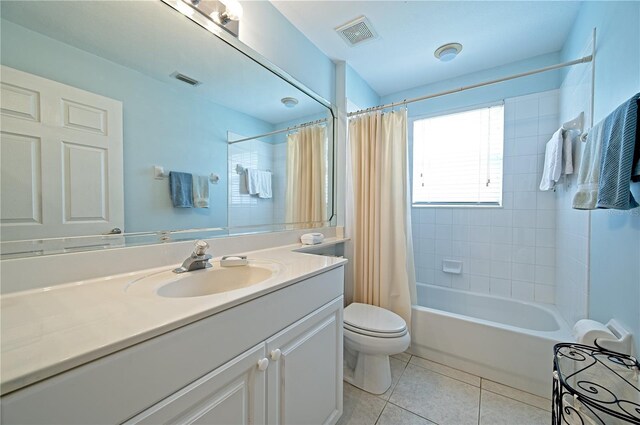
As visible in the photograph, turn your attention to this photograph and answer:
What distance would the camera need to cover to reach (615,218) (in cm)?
110

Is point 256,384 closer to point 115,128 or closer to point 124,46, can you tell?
point 115,128

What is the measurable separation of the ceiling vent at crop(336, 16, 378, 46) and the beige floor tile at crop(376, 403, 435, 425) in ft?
7.82

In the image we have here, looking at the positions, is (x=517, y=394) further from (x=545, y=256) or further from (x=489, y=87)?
(x=489, y=87)

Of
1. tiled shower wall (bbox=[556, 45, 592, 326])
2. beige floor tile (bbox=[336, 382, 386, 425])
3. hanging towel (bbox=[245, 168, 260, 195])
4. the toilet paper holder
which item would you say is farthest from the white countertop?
tiled shower wall (bbox=[556, 45, 592, 326])

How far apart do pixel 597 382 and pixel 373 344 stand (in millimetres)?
910

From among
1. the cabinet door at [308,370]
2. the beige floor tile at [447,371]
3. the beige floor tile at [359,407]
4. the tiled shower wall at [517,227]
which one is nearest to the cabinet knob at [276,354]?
the cabinet door at [308,370]

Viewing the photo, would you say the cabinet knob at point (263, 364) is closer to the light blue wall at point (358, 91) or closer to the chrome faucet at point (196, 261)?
the chrome faucet at point (196, 261)

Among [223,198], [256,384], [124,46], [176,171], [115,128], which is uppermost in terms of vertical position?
[124,46]

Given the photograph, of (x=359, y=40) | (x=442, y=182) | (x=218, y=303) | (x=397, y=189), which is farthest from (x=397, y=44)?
(x=218, y=303)

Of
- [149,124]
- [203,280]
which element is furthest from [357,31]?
[203,280]

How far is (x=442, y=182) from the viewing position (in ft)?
7.96

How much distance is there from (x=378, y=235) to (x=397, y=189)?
0.39 m

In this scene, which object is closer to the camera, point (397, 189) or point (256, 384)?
point (256, 384)

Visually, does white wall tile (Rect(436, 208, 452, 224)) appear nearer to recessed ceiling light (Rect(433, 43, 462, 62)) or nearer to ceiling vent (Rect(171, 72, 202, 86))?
recessed ceiling light (Rect(433, 43, 462, 62))
